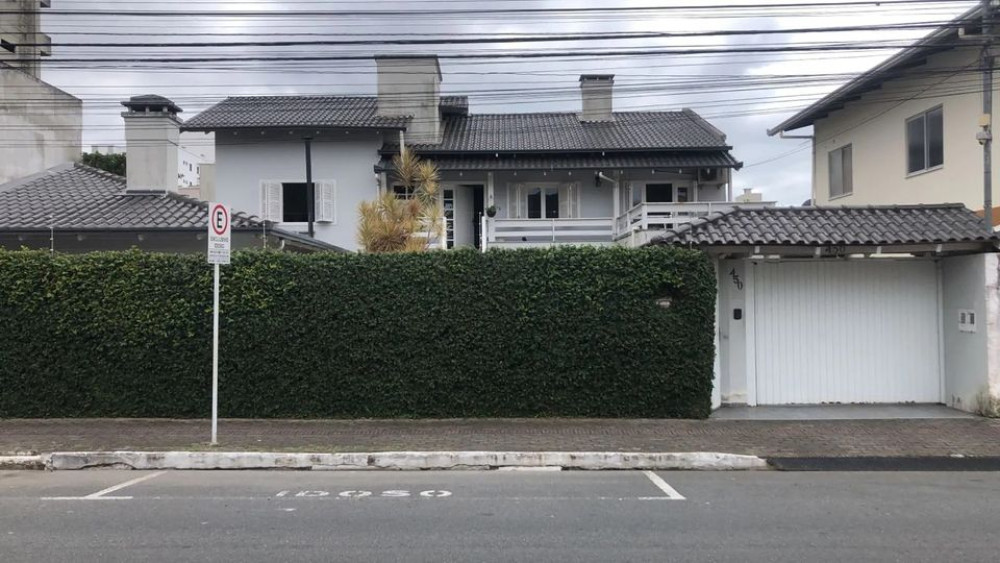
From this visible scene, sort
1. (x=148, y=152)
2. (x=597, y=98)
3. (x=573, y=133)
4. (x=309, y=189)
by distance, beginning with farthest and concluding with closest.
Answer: (x=597, y=98), (x=573, y=133), (x=309, y=189), (x=148, y=152)

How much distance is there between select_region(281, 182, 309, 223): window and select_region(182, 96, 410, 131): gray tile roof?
189 cm

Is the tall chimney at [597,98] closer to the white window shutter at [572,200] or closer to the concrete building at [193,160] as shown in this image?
the white window shutter at [572,200]

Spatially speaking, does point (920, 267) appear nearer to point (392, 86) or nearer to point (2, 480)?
point (2, 480)

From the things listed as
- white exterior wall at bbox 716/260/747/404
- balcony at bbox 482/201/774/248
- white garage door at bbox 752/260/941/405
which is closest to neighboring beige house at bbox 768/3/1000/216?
balcony at bbox 482/201/774/248

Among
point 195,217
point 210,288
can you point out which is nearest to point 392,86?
point 195,217

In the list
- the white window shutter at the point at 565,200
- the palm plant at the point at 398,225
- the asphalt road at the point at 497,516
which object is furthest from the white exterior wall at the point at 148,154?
the white window shutter at the point at 565,200

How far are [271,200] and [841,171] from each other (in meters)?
16.5

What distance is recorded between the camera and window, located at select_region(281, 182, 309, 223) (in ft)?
72.1

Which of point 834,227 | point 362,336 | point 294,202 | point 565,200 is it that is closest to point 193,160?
point 294,202

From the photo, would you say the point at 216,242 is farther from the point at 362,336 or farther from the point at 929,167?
the point at 929,167

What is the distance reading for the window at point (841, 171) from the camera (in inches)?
740

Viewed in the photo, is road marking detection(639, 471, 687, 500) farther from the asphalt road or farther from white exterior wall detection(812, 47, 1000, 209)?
white exterior wall detection(812, 47, 1000, 209)

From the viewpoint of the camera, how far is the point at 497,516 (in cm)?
627

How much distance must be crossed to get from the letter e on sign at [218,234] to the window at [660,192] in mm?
15936
